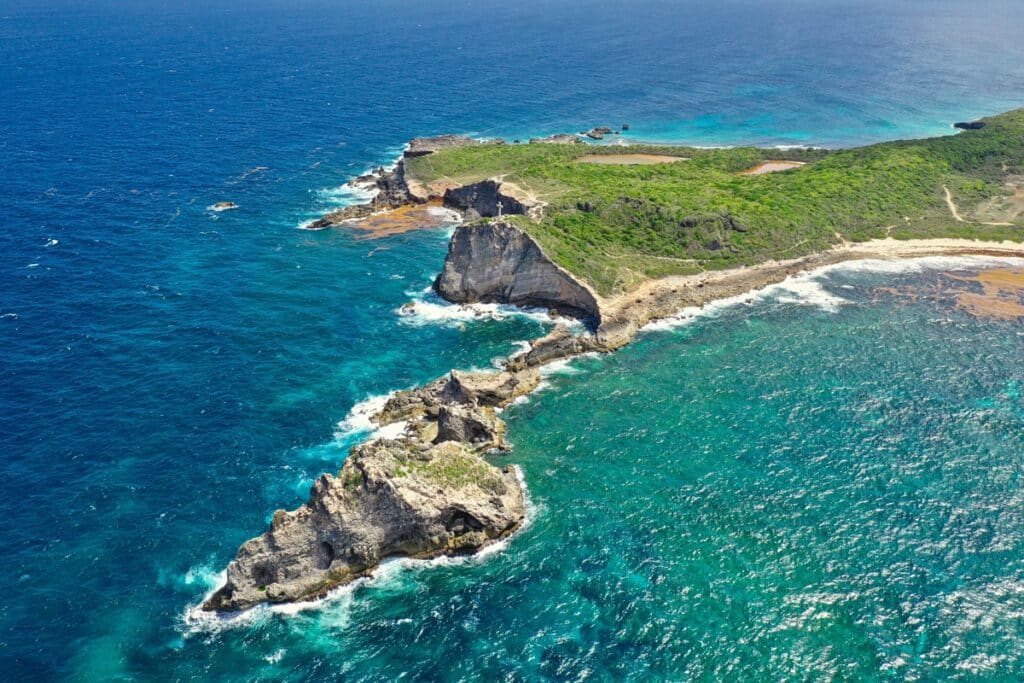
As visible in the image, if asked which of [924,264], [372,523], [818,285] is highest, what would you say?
[924,264]

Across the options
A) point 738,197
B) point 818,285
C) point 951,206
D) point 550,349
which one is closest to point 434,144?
point 738,197

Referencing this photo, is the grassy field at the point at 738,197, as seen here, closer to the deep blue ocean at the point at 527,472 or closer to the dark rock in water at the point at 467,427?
the deep blue ocean at the point at 527,472

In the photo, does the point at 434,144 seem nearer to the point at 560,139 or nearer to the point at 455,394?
the point at 560,139

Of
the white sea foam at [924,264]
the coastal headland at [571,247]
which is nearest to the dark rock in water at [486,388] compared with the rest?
the coastal headland at [571,247]

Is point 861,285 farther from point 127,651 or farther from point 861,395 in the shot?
point 127,651

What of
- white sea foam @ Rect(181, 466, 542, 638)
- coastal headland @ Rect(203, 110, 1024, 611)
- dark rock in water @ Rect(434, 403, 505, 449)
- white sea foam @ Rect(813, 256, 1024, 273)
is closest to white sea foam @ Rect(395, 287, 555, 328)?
coastal headland @ Rect(203, 110, 1024, 611)

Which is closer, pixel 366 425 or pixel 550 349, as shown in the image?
pixel 366 425

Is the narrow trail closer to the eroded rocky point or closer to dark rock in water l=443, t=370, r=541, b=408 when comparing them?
dark rock in water l=443, t=370, r=541, b=408
